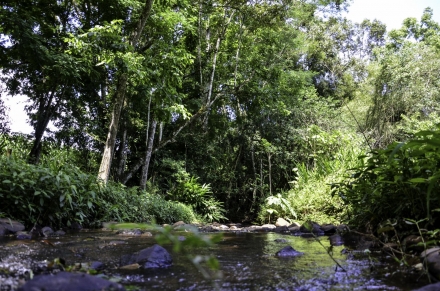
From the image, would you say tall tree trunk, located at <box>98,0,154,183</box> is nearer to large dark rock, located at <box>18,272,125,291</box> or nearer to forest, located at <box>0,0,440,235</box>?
forest, located at <box>0,0,440,235</box>

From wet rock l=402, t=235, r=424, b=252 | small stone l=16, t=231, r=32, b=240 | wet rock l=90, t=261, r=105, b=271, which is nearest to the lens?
wet rock l=90, t=261, r=105, b=271

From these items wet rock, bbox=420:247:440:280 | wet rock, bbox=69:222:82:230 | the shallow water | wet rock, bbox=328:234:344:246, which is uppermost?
wet rock, bbox=420:247:440:280

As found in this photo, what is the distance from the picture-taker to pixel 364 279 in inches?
84.3

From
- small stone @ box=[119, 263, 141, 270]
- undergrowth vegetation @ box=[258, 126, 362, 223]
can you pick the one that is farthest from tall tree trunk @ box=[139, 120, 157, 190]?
small stone @ box=[119, 263, 141, 270]

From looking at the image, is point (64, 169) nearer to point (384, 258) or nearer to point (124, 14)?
point (384, 258)

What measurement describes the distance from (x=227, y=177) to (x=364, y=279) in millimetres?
12667

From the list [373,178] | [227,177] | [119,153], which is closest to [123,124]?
[119,153]

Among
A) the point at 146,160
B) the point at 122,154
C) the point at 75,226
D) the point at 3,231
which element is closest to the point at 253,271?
the point at 3,231

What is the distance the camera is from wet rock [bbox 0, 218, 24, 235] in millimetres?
4115

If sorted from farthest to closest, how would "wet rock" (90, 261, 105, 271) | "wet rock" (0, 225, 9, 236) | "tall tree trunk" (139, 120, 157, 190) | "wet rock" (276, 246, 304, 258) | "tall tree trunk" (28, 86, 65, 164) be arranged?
1. "tall tree trunk" (139, 120, 157, 190)
2. "tall tree trunk" (28, 86, 65, 164)
3. "wet rock" (0, 225, 9, 236)
4. "wet rock" (276, 246, 304, 258)
5. "wet rock" (90, 261, 105, 271)

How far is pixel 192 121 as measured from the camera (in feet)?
42.8

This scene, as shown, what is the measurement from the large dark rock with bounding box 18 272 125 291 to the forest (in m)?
A: 2.20

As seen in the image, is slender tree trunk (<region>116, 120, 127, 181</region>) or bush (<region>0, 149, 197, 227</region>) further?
slender tree trunk (<region>116, 120, 127, 181</region>)

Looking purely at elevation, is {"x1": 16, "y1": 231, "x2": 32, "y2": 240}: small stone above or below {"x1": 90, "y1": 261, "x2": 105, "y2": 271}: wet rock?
below
